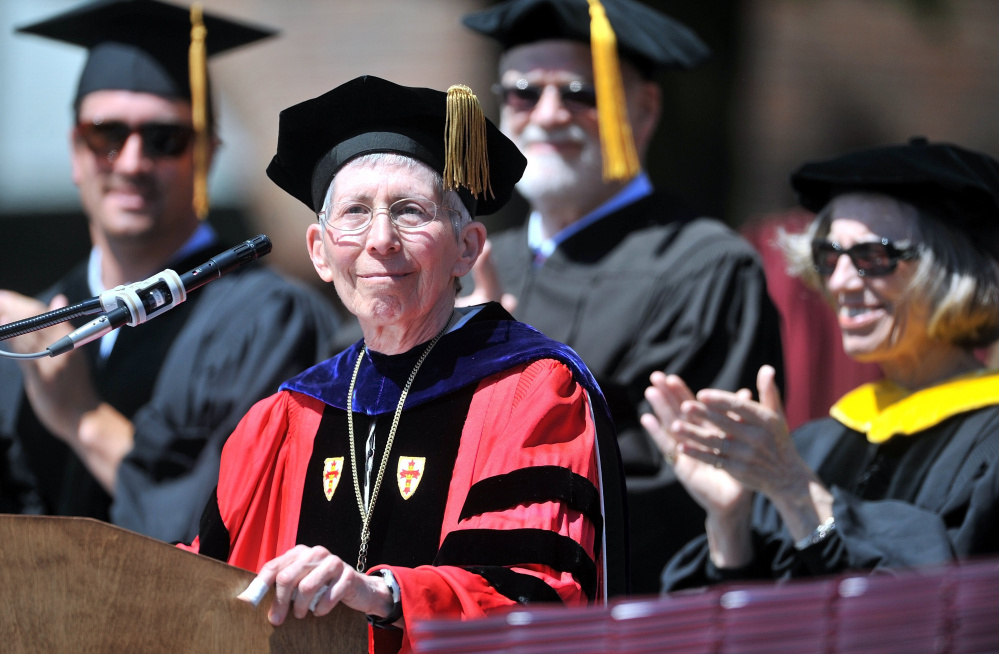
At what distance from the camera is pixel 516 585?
2.05 meters

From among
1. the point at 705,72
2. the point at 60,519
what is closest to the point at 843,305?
the point at 60,519

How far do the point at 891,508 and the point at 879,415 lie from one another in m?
0.44

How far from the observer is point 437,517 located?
2.29 meters

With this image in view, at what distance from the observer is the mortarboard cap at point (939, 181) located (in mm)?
3328

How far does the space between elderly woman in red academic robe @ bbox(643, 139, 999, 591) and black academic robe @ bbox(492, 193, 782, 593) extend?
0.26m

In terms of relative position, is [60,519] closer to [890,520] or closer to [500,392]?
[500,392]

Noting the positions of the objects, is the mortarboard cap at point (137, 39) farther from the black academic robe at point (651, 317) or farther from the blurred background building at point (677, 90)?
the blurred background building at point (677, 90)

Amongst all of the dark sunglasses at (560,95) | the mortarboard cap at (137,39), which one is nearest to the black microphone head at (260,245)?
the dark sunglasses at (560,95)

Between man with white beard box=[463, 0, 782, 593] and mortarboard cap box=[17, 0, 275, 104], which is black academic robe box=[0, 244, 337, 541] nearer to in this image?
mortarboard cap box=[17, 0, 275, 104]

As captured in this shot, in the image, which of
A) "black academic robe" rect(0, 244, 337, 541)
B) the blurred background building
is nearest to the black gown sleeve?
"black academic robe" rect(0, 244, 337, 541)

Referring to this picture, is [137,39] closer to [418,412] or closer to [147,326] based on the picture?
[147,326]

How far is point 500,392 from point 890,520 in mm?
1301

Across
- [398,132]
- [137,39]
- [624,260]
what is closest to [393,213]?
[398,132]

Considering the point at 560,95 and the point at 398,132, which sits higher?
the point at 560,95
